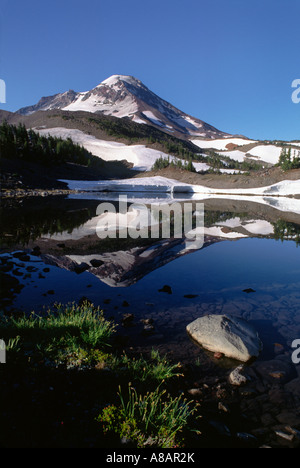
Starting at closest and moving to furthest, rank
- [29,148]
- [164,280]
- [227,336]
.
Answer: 1. [227,336]
2. [164,280]
3. [29,148]

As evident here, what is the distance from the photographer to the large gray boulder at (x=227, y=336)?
671 cm

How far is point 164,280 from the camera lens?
38.9ft

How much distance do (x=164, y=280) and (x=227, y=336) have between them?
506 cm

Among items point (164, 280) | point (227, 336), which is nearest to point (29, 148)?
point (164, 280)

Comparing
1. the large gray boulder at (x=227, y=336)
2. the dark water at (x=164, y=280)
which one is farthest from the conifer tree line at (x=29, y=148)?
the large gray boulder at (x=227, y=336)

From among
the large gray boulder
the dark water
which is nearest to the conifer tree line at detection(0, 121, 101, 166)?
the dark water

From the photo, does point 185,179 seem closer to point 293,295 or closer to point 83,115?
point 293,295

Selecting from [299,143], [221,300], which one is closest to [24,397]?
[221,300]

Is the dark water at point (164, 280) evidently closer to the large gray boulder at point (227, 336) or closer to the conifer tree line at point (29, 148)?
the large gray boulder at point (227, 336)

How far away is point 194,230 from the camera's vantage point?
23156mm

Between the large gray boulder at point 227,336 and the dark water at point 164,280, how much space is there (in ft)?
1.28

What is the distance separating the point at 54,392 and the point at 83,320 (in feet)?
7.80

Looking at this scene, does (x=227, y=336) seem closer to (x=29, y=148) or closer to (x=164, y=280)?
(x=164, y=280)
